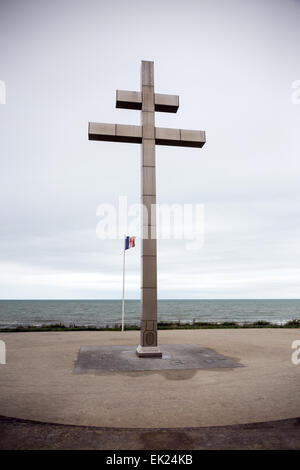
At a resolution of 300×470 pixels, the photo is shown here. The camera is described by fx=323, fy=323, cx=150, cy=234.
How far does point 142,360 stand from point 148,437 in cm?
530

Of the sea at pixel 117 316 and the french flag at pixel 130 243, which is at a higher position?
the french flag at pixel 130 243

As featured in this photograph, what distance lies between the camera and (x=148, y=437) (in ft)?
13.4

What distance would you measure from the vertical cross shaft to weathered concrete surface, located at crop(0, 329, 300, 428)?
5.75 ft

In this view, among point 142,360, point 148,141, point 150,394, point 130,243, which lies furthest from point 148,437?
point 130,243

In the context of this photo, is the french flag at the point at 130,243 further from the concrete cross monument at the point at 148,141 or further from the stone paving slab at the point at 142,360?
the stone paving slab at the point at 142,360

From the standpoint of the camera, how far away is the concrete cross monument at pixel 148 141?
9.77 m

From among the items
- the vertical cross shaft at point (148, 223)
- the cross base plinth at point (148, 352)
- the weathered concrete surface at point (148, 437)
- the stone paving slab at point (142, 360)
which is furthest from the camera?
the vertical cross shaft at point (148, 223)

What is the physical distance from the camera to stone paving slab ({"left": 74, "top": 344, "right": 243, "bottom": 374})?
8461 mm

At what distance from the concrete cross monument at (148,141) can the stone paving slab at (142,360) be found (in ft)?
1.73

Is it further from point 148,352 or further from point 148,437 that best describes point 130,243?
point 148,437

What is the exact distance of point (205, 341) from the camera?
13.9m

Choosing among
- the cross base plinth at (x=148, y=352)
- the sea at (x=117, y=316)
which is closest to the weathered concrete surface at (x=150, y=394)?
the cross base plinth at (x=148, y=352)

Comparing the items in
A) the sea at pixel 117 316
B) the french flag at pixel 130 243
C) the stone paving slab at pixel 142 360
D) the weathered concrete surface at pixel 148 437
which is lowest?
the sea at pixel 117 316

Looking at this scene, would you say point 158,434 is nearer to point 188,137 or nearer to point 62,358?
point 62,358
